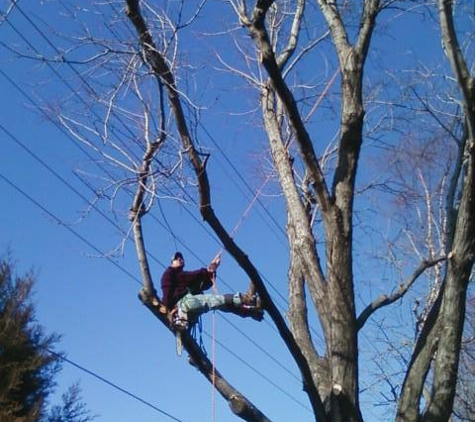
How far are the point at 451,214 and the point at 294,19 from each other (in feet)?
8.90

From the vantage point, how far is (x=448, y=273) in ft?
21.0

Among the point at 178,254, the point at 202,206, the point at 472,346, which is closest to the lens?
the point at 202,206

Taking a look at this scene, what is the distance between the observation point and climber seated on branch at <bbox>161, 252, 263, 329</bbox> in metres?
7.22

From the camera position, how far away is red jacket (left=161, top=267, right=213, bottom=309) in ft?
24.2

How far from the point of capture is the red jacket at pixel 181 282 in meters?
7.37

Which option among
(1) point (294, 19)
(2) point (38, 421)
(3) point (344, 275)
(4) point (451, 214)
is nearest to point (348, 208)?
(3) point (344, 275)

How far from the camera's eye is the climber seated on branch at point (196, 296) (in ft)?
23.7

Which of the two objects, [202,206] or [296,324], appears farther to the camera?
[296,324]

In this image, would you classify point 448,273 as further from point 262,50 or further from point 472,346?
point 472,346

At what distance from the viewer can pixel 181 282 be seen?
752 cm

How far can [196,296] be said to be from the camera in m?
7.43

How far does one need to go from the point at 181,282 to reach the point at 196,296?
210 millimetres

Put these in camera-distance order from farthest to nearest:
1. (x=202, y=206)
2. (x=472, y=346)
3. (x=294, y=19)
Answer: (x=472, y=346) → (x=294, y=19) → (x=202, y=206)

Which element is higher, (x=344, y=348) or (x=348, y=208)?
(x=348, y=208)
